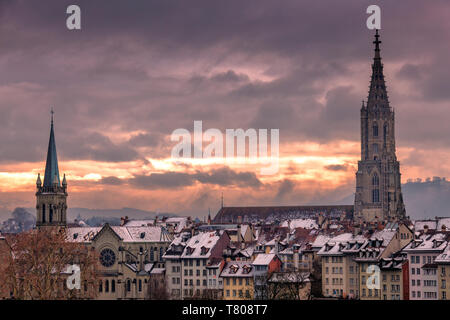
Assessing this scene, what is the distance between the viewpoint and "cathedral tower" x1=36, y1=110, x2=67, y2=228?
143125mm

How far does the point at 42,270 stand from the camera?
320 feet

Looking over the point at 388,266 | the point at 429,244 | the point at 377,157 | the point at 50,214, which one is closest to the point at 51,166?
the point at 50,214

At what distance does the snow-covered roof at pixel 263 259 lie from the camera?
339 ft

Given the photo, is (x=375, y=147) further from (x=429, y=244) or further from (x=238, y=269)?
(x=429, y=244)

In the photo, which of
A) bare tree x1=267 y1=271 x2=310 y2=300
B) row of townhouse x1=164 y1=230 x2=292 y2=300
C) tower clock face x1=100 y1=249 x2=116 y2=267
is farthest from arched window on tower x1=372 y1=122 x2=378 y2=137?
bare tree x1=267 y1=271 x2=310 y2=300

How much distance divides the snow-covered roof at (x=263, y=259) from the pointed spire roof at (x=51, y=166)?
4844 cm

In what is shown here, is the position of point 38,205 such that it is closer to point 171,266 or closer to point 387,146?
point 171,266

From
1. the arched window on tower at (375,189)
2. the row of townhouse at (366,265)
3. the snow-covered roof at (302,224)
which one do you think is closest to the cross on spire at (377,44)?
the arched window on tower at (375,189)

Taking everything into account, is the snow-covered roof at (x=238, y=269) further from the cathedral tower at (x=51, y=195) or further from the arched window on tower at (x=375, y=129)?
the arched window on tower at (x=375, y=129)

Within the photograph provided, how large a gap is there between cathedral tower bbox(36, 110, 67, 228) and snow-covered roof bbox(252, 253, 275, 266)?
1809 inches

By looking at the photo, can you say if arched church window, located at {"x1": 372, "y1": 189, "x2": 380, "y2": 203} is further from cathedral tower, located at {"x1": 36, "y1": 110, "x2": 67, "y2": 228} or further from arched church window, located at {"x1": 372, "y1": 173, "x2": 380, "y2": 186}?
cathedral tower, located at {"x1": 36, "y1": 110, "x2": 67, "y2": 228}

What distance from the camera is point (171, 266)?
119 metres

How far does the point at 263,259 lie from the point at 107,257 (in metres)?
30.0

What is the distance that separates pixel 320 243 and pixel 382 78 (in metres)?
87.2
